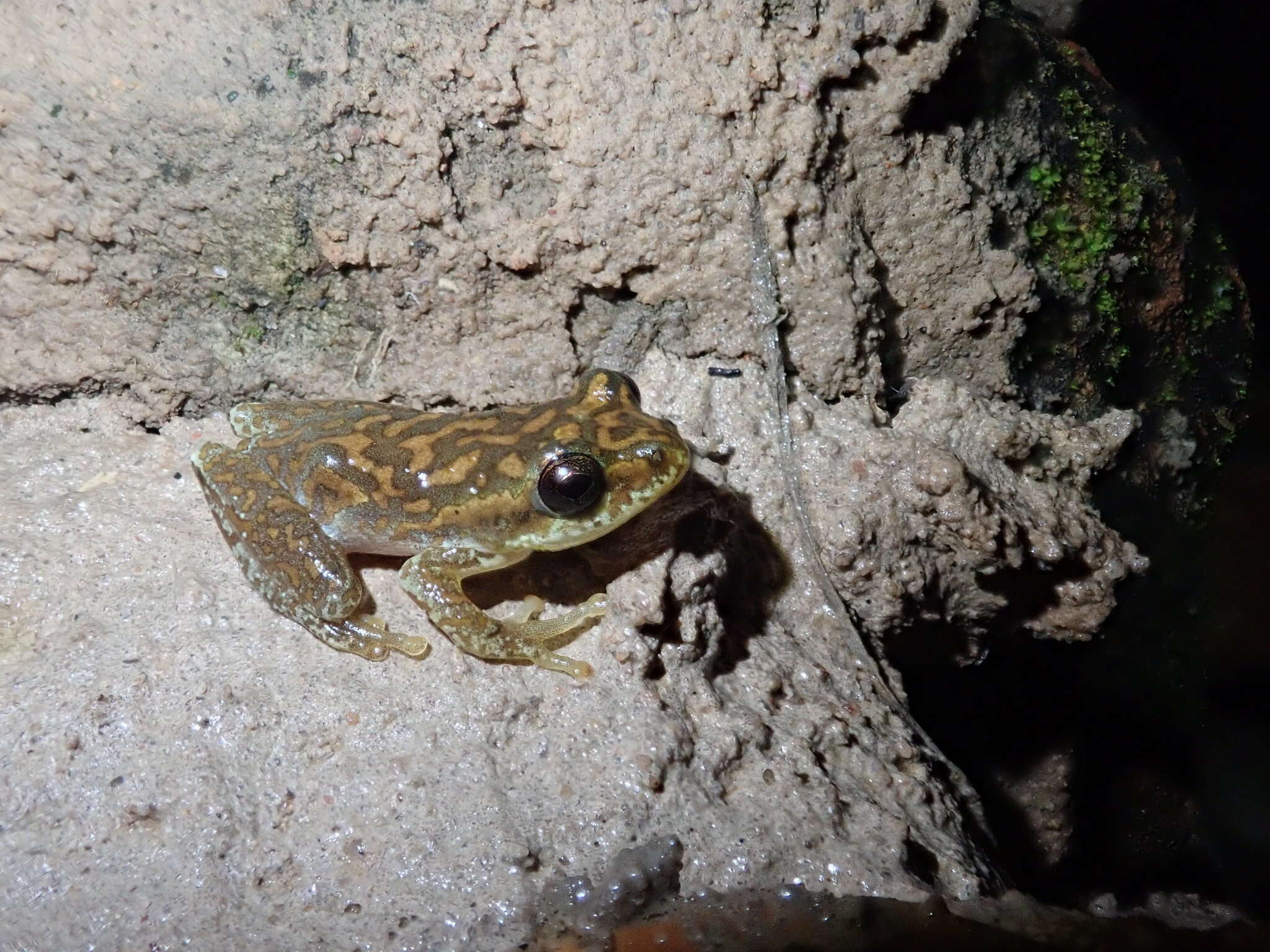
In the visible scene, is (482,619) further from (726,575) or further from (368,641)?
(726,575)

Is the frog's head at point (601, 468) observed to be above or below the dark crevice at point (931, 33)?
below

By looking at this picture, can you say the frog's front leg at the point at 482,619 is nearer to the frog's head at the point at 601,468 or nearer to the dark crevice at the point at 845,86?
the frog's head at the point at 601,468

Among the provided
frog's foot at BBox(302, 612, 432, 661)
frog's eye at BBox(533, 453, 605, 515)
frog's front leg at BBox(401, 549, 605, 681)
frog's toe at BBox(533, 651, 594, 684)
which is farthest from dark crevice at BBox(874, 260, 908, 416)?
frog's foot at BBox(302, 612, 432, 661)

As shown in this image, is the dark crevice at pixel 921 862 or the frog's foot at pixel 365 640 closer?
the dark crevice at pixel 921 862

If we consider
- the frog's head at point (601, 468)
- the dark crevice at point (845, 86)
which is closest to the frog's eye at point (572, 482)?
the frog's head at point (601, 468)

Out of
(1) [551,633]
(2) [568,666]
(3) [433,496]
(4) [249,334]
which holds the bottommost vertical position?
(2) [568,666]

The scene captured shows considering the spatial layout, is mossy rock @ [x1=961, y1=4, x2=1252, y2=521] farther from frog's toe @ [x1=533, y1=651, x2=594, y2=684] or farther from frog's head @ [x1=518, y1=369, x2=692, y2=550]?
frog's toe @ [x1=533, y1=651, x2=594, y2=684]

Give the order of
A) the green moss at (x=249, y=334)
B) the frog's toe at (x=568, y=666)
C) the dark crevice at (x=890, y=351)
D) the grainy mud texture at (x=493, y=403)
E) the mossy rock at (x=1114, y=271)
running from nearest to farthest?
the grainy mud texture at (x=493, y=403) → the frog's toe at (x=568, y=666) → the green moss at (x=249, y=334) → the dark crevice at (x=890, y=351) → the mossy rock at (x=1114, y=271)

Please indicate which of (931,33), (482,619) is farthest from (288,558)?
(931,33)
